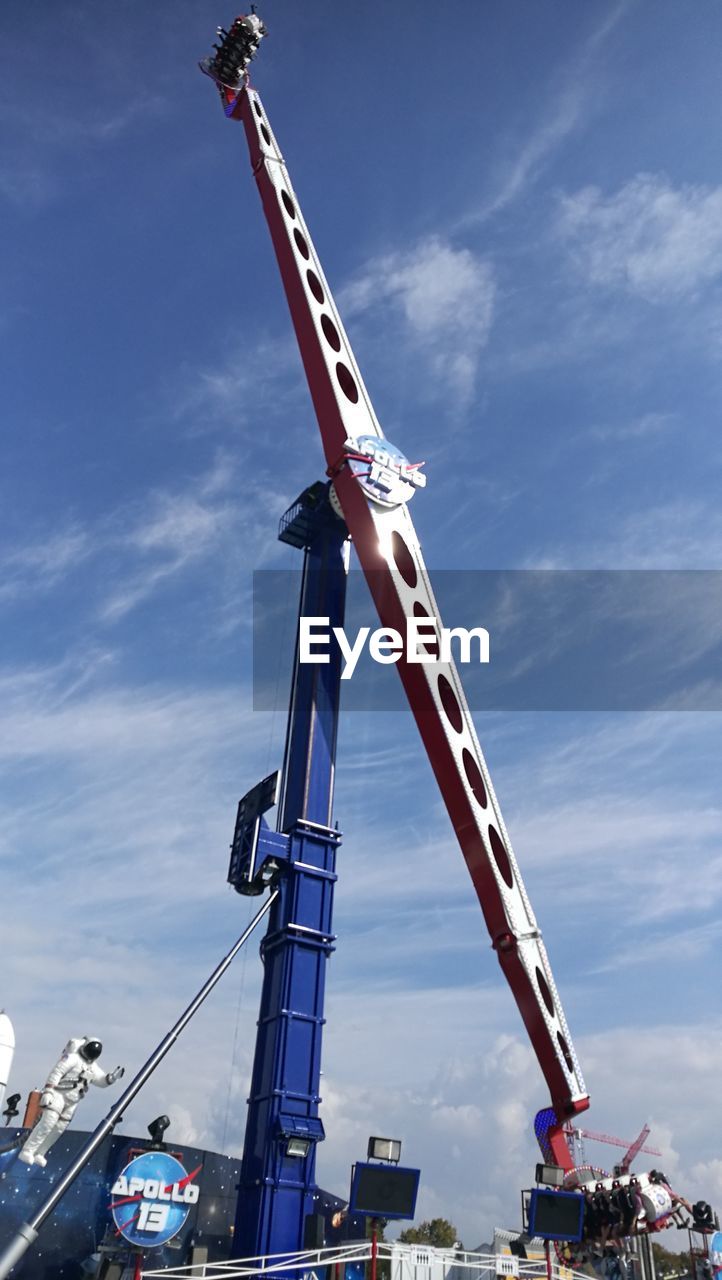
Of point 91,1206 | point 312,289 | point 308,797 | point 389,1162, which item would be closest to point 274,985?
point 308,797

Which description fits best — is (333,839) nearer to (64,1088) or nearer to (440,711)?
(440,711)

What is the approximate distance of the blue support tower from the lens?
21578 millimetres

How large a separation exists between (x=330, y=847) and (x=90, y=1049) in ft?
34.1

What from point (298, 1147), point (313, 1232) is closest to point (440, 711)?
point (298, 1147)

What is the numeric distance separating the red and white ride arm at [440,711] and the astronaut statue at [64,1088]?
469 inches

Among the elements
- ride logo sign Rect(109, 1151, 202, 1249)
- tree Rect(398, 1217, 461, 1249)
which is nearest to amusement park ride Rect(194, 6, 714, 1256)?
ride logo sign Rect(109, 1151, 202, 1249)

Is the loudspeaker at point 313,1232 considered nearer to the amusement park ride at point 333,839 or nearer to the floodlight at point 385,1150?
the amusement park ride at point 333,839

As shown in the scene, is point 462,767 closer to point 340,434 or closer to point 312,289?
point 340,434

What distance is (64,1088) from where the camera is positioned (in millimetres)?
16094

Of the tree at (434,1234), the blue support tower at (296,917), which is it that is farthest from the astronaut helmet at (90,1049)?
the tree at (434,1234)

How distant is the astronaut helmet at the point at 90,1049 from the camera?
16.3 meters

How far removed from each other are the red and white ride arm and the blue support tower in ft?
8.13

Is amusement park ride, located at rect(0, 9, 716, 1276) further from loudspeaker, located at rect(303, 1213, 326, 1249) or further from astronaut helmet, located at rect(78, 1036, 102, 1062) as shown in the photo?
astronaut helmet, located at rect(78, 1036, 102, 1062)

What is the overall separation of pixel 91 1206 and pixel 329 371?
2355cm
